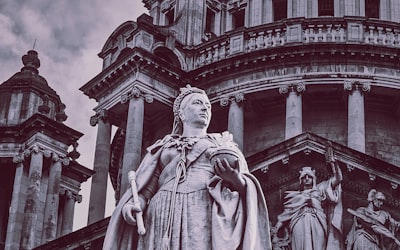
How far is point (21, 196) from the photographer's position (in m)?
40.2

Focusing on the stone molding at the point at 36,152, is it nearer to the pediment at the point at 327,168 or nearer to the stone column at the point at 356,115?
the stone column at the point at 356,115

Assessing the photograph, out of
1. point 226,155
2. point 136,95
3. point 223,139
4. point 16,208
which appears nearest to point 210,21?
point 136,95

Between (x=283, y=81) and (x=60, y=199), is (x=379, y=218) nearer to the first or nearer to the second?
(x=283, y=81)

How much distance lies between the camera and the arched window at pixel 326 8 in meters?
52.0

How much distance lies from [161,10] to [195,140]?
46052mm

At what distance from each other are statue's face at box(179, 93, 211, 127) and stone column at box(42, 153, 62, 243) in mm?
29416

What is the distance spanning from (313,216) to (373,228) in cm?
193

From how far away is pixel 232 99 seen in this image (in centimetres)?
4384

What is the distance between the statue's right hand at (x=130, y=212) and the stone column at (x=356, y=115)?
1225 inches

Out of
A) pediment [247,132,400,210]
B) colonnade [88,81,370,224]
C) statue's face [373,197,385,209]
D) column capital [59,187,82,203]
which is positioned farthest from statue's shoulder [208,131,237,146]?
column capital [59,187,82,203]

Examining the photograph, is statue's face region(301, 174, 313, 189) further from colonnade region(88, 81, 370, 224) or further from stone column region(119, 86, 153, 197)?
colonnade region(88, 81, 370, 224)

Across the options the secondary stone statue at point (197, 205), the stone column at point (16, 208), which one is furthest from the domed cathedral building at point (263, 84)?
the secondary stone statue at point (197, 205)

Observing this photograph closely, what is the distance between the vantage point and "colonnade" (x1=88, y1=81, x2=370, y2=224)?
40.9 metres

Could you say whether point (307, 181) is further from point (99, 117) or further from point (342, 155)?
point (99, 117)
